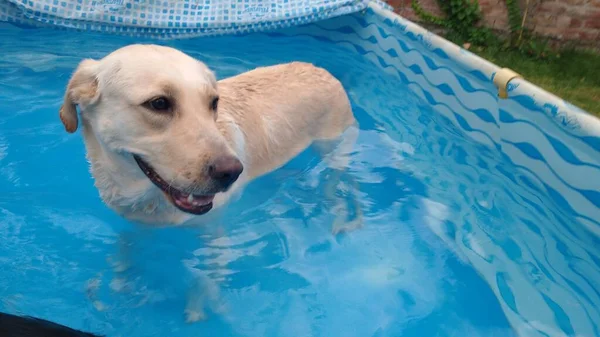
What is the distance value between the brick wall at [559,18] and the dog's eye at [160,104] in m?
6.55

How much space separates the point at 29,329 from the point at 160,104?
3.85ft

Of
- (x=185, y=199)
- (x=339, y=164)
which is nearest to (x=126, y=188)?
(x=185, y=199)

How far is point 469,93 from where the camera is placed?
16.4 feet

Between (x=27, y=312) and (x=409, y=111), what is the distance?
157 inches

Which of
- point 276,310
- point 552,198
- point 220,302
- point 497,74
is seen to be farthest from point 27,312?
point 497,74

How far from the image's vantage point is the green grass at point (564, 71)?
6098 millimetres

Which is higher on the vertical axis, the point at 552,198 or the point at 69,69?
the point at 552,198

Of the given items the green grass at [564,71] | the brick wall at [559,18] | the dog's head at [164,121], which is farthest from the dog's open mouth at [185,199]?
the brick wall at [559,18]

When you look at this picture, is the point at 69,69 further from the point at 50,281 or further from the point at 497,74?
the point at 497,74

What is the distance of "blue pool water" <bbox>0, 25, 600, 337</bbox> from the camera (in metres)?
3.13

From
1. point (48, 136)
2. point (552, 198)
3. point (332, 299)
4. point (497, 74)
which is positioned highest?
point (497, 74)

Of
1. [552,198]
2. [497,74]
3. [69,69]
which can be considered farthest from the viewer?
[69,69]

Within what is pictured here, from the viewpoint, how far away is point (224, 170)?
2.40 metres

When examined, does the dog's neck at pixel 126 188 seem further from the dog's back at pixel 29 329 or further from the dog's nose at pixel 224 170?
the dog's back at pixel 29 329
